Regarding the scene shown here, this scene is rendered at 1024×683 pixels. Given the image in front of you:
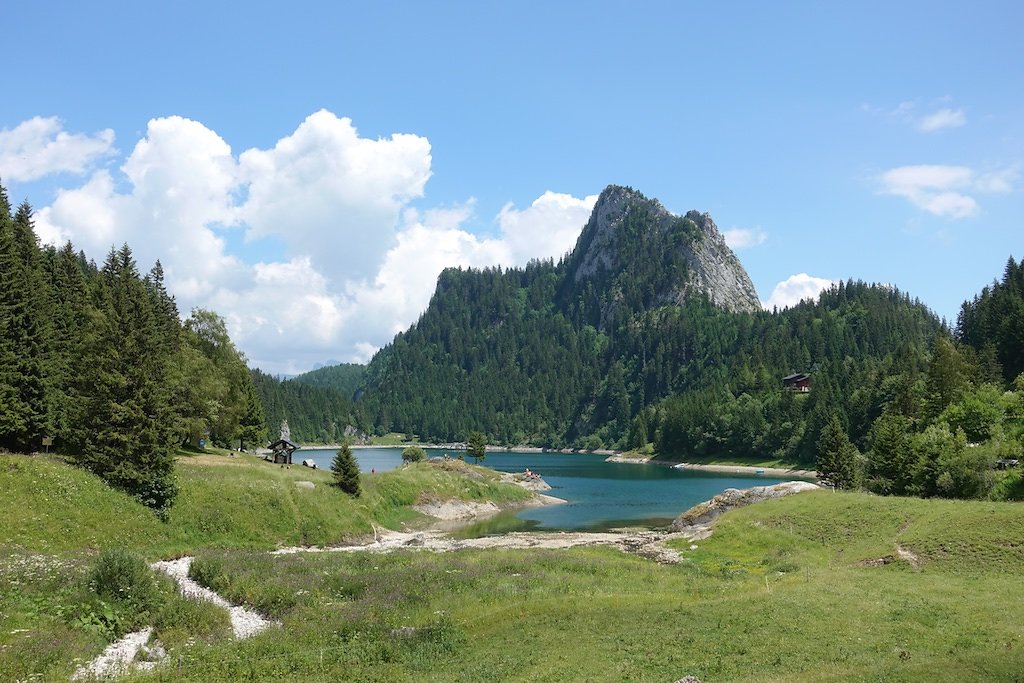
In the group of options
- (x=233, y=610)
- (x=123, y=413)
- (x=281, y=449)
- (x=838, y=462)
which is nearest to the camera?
(x=233, y=610)

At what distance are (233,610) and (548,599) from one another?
14.8 meters

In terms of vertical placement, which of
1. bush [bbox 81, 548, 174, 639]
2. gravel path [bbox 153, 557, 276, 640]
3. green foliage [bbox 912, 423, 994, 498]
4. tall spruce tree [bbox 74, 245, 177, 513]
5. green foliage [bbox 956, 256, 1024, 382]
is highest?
green foliage [bbox 956, 256, 1024, 382]

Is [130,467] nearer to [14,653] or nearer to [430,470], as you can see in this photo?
[14,653]

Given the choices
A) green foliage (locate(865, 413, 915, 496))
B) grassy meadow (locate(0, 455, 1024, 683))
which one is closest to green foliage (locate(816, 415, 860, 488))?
green foliage (locate(865, 413, 915, 496))

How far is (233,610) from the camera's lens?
3094 centimetres

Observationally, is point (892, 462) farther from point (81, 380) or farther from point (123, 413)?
point (81, 380)

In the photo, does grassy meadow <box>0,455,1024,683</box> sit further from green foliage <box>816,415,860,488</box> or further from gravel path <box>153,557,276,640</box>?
green foliage <box>816,415,860,488</box>

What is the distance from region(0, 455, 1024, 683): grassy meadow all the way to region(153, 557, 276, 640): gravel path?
682mm

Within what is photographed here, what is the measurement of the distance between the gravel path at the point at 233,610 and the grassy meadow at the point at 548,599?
682mm

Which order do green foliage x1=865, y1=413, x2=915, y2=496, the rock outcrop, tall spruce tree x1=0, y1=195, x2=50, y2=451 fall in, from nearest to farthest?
tall spruce tree x1=0, y1=195, x2=50, y2=451, the rock outcrop, green foliage x1=865, y1=413, x2=915, y2=496

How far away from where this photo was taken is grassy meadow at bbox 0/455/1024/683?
20672 mm

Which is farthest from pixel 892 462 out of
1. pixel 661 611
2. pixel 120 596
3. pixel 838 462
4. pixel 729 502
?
pixel 120 596

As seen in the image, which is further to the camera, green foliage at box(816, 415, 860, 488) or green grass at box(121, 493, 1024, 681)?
green foliage at box(816, 415, 860, 488)

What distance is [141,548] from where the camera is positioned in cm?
4491
